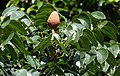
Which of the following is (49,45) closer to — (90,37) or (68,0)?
(90,37)

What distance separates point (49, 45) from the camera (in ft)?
6.48

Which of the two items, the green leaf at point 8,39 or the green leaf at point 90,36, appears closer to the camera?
the green leaf at point 8,39

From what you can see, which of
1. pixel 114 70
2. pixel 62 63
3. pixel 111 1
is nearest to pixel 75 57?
pixel 62 63

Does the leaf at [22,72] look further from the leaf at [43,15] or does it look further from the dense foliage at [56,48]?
the leaf at [43,15]

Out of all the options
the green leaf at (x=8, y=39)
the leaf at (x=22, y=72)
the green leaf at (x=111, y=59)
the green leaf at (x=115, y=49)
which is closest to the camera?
the green leaf at (x=8, y=39)

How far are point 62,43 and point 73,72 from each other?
0.15 m

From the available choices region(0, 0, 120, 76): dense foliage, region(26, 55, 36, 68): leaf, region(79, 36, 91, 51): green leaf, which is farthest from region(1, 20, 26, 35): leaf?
region(79, 36, 91, 51): green leaf

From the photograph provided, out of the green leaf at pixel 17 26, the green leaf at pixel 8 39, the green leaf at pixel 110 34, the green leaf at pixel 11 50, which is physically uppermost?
the green leaf at pixel 17 26

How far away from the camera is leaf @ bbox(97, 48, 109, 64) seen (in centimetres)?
195

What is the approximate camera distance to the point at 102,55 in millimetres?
1970

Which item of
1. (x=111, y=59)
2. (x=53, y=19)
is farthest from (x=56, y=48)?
(x=111, y=59)

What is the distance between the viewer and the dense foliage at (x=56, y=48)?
1874 millimetres

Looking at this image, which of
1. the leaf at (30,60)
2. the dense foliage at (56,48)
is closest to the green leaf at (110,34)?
the dense foliage at (56,48)

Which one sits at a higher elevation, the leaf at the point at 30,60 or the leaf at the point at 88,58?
the leaf at the point at 30,60
